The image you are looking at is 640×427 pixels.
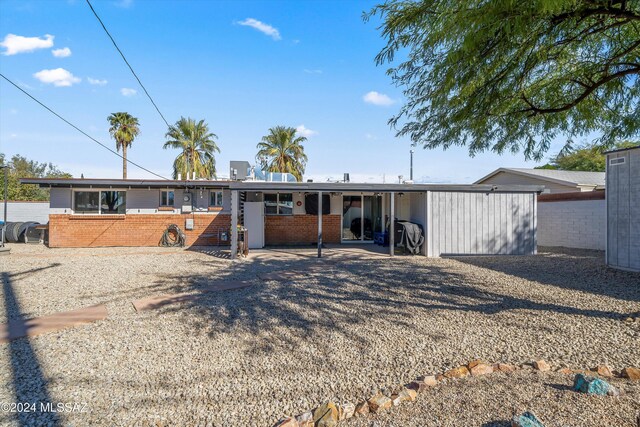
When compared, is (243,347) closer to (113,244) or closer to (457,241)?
(457,241)

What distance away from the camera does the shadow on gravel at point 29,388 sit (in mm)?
2648

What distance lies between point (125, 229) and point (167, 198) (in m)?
2.10

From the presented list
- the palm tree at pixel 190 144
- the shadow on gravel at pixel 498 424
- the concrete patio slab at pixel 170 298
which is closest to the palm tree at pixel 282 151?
the palm tree at pixel 190 144

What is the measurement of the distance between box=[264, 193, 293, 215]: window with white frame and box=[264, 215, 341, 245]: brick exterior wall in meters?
0.21

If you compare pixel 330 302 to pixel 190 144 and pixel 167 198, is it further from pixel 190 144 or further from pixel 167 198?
pixel 190 144

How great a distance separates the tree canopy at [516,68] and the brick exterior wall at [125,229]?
10049mm

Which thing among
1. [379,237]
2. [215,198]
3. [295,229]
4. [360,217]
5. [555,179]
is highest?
[555,179]

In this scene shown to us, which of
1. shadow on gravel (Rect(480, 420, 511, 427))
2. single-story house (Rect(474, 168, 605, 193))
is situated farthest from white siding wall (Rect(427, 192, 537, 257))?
shadow on gravel (Rect(480, 420, 511, 427))

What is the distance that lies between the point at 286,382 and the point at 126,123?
26740 millimetres

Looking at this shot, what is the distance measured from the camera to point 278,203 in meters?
14.4

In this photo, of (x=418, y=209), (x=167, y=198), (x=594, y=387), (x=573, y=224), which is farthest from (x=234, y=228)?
(x=573, y=224)

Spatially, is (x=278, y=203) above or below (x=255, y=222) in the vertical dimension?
above

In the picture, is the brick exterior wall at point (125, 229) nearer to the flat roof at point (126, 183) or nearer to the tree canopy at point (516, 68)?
the flat roof at point (126, 183)

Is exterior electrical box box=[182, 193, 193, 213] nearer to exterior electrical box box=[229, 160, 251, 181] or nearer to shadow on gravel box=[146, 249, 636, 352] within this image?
exterior electrical box box=[229, 160, 251, 181]
